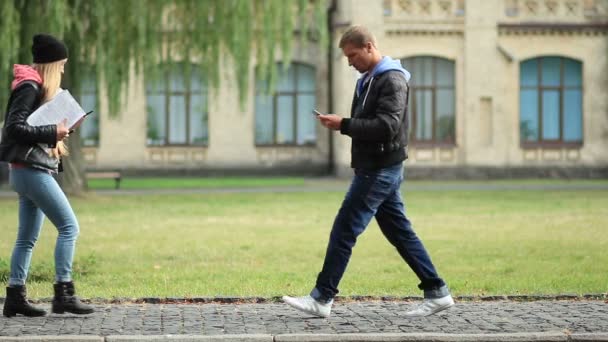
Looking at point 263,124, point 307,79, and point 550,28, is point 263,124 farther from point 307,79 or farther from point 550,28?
point 550,28

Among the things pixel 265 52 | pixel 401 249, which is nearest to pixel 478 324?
pixel 401 249

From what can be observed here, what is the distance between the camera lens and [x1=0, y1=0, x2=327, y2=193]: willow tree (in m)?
24.8

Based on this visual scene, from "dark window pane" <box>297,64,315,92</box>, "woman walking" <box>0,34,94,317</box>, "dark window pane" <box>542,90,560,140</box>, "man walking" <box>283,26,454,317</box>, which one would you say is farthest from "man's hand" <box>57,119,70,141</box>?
"dark window pane" <box>542,90,560,140</box>

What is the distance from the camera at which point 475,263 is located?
48.7 ft

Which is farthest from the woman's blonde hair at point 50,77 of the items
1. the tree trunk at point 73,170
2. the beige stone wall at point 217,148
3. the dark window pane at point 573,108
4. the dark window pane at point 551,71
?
the dark window pane at point 573,108

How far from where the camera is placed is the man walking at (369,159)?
372 inches

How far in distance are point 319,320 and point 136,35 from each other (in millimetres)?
17420

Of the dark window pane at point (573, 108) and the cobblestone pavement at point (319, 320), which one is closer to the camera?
the cobblestone pavement at point (319, 320)

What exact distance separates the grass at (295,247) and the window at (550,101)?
1286 cm

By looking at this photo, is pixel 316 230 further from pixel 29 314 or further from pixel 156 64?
pixel 29 314

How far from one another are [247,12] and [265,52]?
1966mm

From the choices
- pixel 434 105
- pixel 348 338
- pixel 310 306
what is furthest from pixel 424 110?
pixel 348 338

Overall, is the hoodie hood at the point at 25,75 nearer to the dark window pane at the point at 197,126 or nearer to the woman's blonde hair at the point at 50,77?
the woman's blonde hair at the point at 50,77

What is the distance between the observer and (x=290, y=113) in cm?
4209
